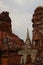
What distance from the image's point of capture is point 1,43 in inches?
1964

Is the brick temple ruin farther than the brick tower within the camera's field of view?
No

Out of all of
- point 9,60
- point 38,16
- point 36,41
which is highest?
point 38,16

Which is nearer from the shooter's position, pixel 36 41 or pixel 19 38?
pixel 36 41

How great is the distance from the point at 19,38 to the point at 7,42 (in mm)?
3724

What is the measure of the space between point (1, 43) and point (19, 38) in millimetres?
4645

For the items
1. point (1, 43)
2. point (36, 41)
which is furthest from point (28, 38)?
point (1, 43)

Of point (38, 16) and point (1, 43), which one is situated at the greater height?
point (38, 16)

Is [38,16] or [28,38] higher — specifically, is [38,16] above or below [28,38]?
above

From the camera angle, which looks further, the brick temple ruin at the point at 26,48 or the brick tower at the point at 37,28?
the brick tower at the point at 37,28

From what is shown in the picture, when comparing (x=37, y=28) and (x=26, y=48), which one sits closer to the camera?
(x=26, y=48)

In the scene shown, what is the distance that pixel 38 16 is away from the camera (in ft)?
163

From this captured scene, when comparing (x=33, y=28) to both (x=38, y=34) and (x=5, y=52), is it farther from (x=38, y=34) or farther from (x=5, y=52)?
(x=5, y=52)

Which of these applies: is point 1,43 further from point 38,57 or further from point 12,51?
point 38,57

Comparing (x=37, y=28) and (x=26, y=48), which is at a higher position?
(x=37, y=28)
